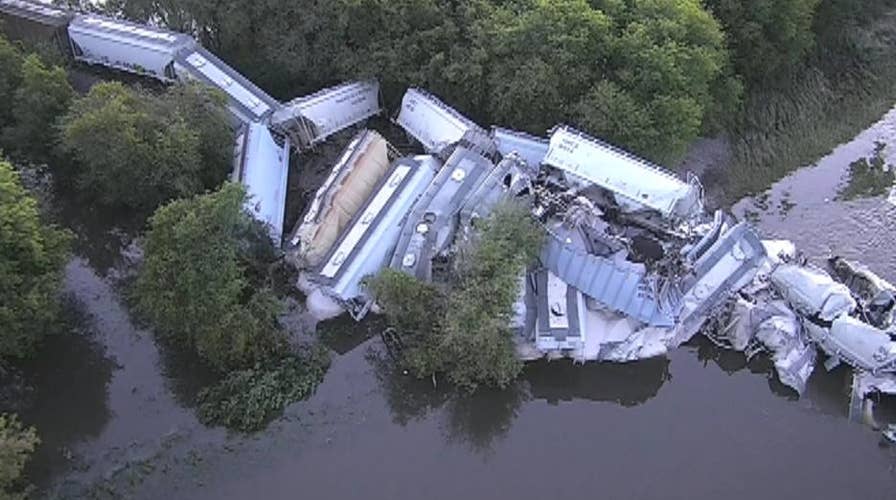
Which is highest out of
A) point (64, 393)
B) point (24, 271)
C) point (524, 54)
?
point (524, 54)

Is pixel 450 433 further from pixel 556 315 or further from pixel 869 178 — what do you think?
pixel 869 178

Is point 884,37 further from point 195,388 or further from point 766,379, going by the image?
point 195,388

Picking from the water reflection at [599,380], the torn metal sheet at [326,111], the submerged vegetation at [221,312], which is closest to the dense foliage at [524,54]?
the torn metal sheet at [326,111]

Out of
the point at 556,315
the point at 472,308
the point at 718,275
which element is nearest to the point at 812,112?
the point at 718,275

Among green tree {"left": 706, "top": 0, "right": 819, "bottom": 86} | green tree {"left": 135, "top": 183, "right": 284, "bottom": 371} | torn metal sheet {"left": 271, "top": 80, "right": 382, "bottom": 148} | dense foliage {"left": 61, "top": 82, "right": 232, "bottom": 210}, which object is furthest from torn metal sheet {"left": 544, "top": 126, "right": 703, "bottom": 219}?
dense foliage {"left": 61, "top": 82, "right": 232, "bottom": 210}

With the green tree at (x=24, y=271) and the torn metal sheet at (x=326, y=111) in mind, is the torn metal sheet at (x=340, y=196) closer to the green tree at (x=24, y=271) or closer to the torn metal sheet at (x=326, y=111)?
the torn metal sheet at (x=326, y=111)
